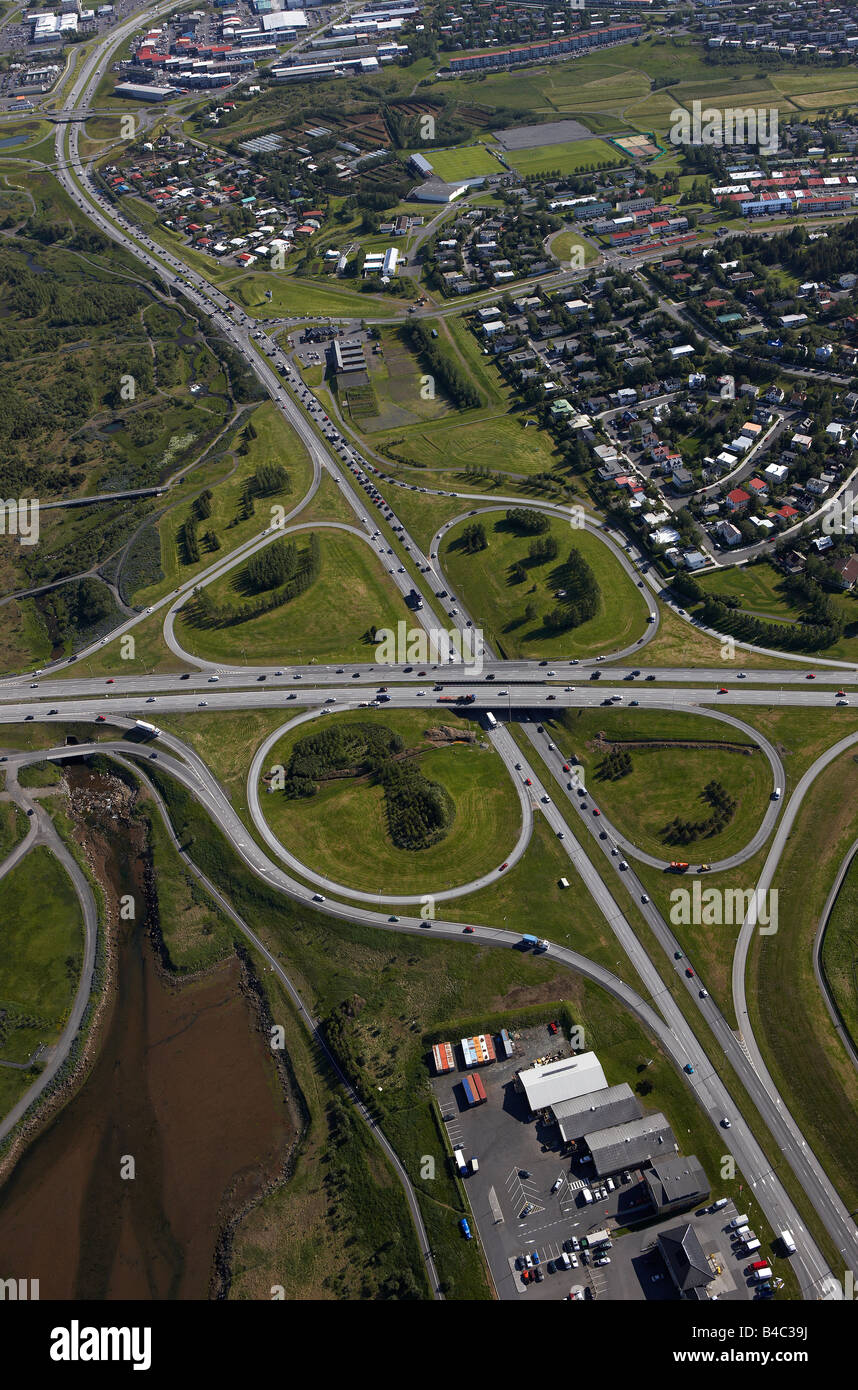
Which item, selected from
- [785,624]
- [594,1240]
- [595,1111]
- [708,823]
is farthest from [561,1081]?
[785,624]

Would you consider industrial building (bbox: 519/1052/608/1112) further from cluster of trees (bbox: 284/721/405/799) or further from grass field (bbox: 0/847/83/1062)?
grass field (bbox: 0/847/83/1062)

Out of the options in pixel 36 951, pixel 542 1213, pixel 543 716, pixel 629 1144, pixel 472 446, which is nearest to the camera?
pixel 542 1213

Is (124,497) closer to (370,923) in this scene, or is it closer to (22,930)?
(22,930)

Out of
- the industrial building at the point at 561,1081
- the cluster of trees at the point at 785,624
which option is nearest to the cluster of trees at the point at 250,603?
the cluster of trees at the point at 785,624

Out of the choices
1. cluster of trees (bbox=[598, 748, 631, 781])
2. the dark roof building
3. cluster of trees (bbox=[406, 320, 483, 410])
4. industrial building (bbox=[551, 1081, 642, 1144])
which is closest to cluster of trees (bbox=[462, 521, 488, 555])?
cluster of trees (bbox=[406, 320, 483, 410])

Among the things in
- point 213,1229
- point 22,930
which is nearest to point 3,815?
point 22,930

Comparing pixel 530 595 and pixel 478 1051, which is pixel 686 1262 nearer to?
pixel 478 1051
